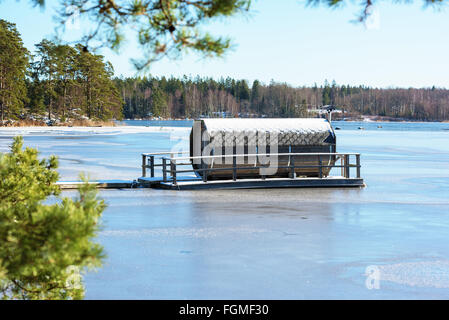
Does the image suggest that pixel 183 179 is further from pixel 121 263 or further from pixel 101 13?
pixel 101 13

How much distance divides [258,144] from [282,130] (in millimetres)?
989

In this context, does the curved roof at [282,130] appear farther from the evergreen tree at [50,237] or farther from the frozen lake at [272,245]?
the evergreen tree at [50,237]

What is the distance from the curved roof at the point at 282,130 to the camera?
73.3 feet

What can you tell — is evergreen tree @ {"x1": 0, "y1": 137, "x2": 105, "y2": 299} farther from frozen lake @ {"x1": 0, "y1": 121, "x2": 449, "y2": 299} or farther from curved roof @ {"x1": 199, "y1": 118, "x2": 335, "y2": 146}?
curved roof @ {"x1": 199, "y1": 118, "x2": 335, "y2": 146}

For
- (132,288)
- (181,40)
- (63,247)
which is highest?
(181,40)

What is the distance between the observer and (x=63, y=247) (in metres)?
4.07

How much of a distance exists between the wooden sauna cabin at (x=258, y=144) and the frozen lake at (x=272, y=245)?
4.97 ft

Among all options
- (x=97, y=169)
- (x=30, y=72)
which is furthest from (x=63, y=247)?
(x=30, y=72)

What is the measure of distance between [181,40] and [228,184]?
654 inches

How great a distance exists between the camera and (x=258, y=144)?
22.5 meters

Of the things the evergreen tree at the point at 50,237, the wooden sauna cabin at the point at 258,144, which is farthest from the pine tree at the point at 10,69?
the evergreen tree at the point at 50,237

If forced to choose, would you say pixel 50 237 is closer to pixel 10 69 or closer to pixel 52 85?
pixel 10 69

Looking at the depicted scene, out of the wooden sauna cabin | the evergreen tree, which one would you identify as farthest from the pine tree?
the evergreen tree

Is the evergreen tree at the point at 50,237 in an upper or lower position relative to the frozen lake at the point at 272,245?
upper
